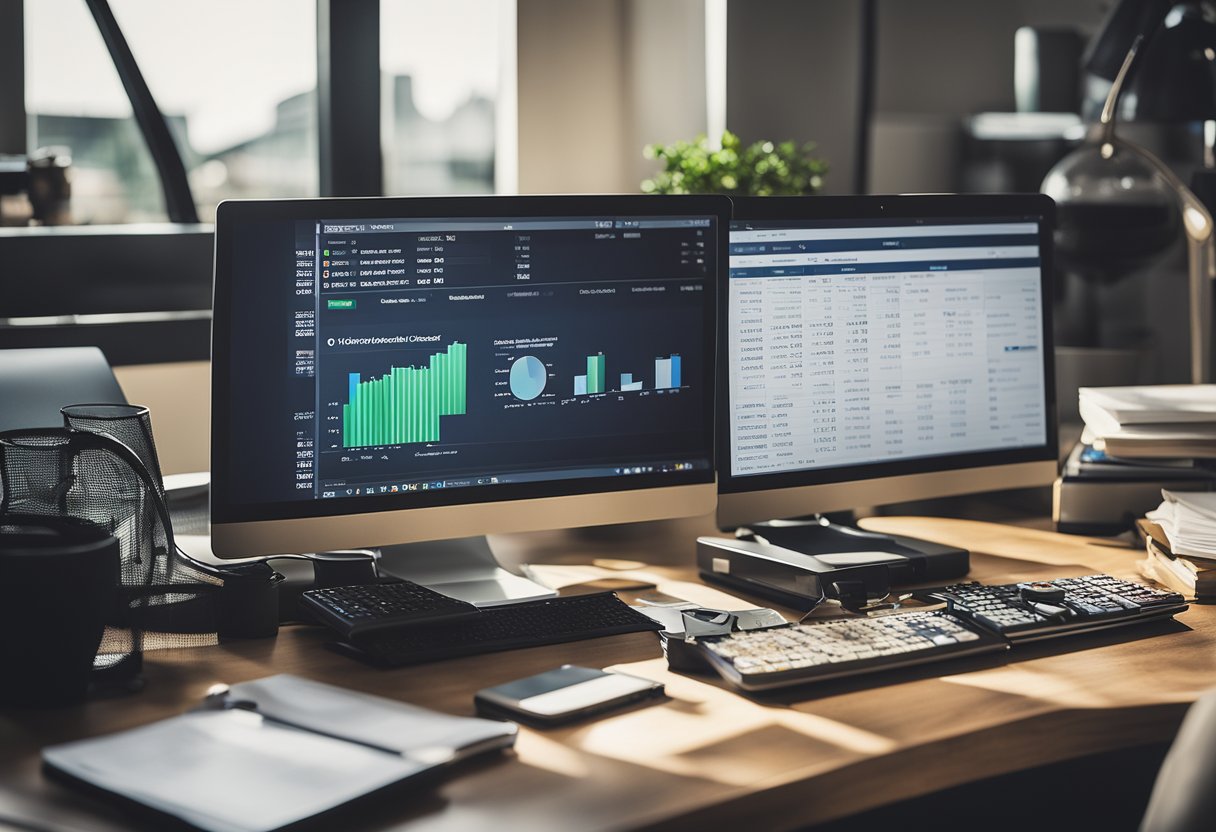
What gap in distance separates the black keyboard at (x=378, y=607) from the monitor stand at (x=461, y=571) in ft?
0.25

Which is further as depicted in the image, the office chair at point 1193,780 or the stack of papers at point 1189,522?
the stack of papers at point 1189,522

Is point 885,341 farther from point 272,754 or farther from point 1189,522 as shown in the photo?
point 272,754

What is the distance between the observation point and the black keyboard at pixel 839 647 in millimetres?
1239

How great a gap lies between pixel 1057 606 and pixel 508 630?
2.03ft

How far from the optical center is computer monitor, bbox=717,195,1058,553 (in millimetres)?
1642

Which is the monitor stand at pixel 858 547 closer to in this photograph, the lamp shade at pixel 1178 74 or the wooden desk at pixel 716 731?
the wooden desk at pixel 716 731

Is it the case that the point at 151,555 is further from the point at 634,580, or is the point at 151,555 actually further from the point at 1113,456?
the point at 1113,456

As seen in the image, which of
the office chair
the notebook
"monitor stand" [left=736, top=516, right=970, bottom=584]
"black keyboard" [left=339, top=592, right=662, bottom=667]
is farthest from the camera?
"monitor stand" [left=736, top=516, right=970, bottom=584]

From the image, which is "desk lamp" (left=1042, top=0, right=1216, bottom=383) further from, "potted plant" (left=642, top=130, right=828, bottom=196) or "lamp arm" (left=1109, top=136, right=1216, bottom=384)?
"potted plant" (left=642, top=130, right=828, bottom=196)

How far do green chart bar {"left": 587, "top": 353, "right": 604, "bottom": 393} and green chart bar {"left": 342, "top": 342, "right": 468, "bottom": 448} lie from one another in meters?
0.16

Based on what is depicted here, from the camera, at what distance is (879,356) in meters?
1.72

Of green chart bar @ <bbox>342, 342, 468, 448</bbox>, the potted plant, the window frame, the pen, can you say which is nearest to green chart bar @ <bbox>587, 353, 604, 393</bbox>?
green chart bar @ <bbox>342, 342, 468, 448</bbox>

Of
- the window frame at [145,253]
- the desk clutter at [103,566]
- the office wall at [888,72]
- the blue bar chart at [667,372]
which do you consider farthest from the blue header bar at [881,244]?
the window frame at [145,253]

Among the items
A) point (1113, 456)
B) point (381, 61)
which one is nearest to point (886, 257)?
point (1113, 456)
